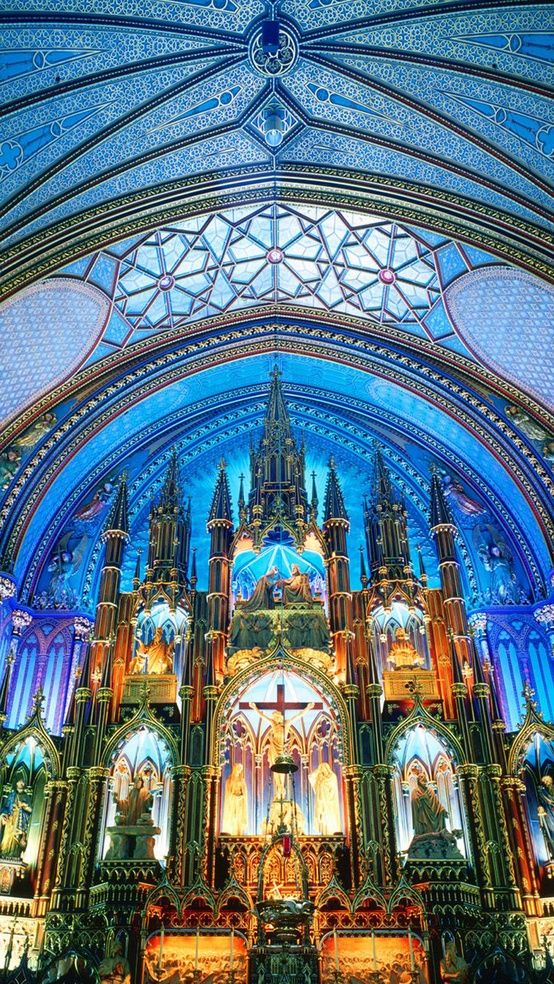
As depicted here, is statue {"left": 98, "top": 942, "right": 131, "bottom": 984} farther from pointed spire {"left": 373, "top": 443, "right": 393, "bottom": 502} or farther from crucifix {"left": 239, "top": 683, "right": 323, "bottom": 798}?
pointed spire {"left": 373, "top": 443, "right": 393, "bottom": 502}

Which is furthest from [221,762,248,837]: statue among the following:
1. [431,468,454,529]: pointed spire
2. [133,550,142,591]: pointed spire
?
[431,468,454,529]: pointed spire

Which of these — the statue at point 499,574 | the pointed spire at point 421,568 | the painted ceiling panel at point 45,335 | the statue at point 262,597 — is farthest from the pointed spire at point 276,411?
the statue at point 499,574

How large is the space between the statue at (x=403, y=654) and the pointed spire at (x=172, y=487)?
693 cm

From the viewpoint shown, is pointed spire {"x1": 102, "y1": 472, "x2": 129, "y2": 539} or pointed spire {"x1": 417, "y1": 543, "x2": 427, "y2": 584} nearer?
pointed spire {"x1": 417, "y1": 543, "x2": 427, "y2": 584}

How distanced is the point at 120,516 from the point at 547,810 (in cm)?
1229

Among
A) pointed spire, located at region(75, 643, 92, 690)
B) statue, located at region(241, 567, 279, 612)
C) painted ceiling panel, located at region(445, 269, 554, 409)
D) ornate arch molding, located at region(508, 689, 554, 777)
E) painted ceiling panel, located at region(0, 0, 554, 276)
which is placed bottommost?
ornate arch molding, located at region(508, 689, 554, 777)

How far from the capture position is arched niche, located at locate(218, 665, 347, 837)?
17484 millimetres

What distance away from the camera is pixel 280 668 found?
61.9 feet

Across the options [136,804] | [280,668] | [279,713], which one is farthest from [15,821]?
[280,668]

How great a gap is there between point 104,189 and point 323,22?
604 centimetres

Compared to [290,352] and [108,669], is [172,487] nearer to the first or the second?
[290,352]

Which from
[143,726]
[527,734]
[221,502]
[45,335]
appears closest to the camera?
[527,734]

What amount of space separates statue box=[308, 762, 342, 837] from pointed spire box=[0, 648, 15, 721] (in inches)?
266

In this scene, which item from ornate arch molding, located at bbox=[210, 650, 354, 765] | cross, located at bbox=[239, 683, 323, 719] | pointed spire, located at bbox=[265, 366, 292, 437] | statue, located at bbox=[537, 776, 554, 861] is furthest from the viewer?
pointed spire, located at bbox=[265, 366, 292, 437]
